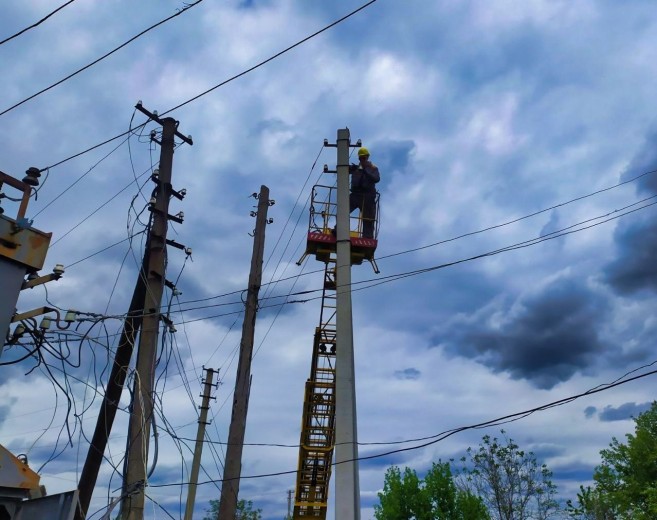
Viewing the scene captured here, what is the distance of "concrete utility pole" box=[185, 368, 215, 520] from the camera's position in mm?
21578

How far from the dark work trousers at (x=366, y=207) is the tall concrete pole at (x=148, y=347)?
449cm

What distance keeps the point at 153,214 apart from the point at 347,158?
185 inches

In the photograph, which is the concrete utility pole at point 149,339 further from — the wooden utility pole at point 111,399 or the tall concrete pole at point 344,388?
the tall concrete pole at point 344,388

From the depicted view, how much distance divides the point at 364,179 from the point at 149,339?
666 cm

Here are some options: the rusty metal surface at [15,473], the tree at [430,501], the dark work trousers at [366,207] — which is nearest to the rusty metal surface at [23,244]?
the rusty metal surface at [15,473]

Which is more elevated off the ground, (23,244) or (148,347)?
(23,244)

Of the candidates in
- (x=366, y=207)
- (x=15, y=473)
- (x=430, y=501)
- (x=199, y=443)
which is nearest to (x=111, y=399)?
(x=15, y=473)

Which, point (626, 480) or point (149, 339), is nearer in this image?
point (149, 339)

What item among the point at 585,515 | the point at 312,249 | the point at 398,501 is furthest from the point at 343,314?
the point at 585,515

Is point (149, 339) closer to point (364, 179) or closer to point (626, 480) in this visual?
point (364, 179)

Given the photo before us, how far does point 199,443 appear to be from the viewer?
880 inches

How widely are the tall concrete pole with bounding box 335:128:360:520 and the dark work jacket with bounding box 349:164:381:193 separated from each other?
35.5 inches

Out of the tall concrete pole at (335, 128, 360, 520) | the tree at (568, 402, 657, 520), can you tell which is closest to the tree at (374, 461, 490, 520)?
the tree at (568, 402, 657, 520)

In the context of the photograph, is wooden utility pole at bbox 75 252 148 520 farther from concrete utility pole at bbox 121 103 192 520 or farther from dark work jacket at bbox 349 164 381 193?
dark work jacket at bbox 349 164 381 193
